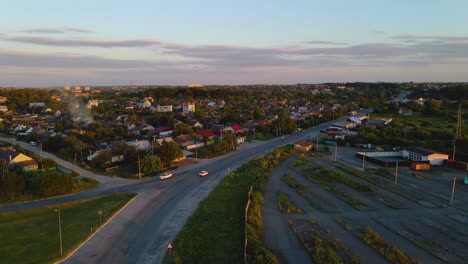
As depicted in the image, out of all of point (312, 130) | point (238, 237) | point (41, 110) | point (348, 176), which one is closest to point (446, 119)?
point (312, 130)

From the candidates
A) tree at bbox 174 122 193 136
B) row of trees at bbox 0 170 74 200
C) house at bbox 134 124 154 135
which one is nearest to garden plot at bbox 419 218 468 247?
row of trees at bbox 0 170 74 200

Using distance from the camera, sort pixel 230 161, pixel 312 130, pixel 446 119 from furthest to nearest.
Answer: pixel 446 119 → pixel 312 130 → pixel 230 161

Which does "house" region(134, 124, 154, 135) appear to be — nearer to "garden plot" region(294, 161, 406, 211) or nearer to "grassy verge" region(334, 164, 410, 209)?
"garden plot" region(294, 161, 406, 211)

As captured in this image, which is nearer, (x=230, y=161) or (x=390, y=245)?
(x=390, y=245)

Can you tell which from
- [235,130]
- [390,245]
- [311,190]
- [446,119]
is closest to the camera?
[390,245]

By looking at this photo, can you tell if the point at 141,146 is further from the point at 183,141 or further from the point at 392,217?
the point at 392,217

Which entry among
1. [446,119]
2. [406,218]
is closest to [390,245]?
[406,218]

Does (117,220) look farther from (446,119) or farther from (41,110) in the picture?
(41,110)
